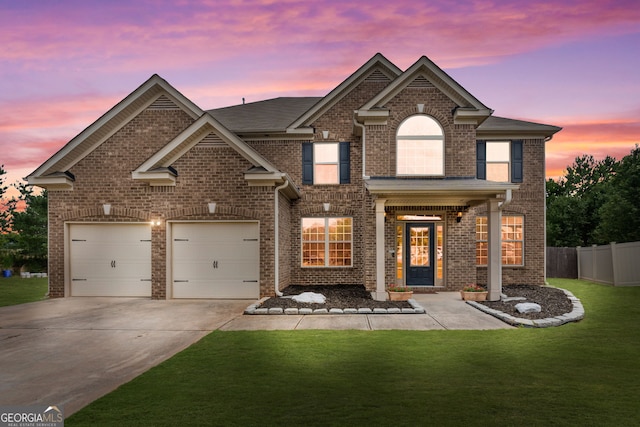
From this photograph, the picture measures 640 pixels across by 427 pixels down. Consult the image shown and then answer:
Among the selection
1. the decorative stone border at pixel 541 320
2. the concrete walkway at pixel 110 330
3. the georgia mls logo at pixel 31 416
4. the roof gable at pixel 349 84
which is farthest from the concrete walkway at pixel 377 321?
the roof gable at pixel 349 84

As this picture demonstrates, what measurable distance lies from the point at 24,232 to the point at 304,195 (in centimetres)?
2896

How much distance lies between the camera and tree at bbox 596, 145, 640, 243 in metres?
33.1

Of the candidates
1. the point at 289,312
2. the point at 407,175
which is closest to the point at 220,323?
the point at 289,312

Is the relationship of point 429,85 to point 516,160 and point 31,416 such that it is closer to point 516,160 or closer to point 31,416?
point 516,160

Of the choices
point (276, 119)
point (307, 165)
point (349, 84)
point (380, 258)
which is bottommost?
point (380, 258)

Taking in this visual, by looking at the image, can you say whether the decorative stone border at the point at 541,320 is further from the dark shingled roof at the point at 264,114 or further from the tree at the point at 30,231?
the tree at the point at 30,231

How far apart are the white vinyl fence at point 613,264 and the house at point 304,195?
3.22 metres

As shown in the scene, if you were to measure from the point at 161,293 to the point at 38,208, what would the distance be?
2776 centimetres

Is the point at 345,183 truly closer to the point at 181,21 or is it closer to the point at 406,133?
the point at 406,133

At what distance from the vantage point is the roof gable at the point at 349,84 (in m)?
16.9

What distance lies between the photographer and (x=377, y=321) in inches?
394

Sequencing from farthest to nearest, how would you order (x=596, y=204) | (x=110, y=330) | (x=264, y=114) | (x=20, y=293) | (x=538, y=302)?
1. (x=596, y=204)
2. (x=264, y=114)
3. (x=20, y=293)
4. (x=538, y=302)
5. (x=110, y=330)

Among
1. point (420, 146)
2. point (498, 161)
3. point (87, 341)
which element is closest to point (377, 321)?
point (87, 341)

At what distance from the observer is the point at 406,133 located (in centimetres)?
1517
